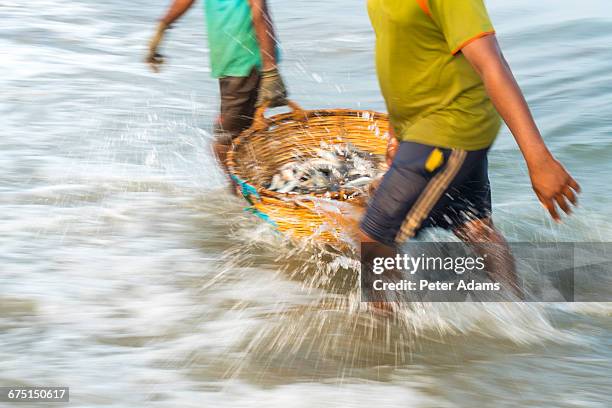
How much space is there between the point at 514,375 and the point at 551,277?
47.5 inches

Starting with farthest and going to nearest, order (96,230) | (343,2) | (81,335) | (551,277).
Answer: (343,2) < (96,230) < (551,277) < (81,335)

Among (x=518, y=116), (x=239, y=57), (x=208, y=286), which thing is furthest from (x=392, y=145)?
(x=239, y=57)

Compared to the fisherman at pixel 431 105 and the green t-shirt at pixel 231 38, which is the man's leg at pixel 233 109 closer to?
the green t-shirt at pixel 231 38

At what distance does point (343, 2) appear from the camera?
43.9 feet

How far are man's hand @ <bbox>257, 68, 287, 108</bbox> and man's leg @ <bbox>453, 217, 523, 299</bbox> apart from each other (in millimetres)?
1570

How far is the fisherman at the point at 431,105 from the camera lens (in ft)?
9.36

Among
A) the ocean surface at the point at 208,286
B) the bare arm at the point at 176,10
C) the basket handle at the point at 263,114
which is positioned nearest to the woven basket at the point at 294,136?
the basket handle at the point at 263,114

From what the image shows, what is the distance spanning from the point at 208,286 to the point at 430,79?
1.75 meters

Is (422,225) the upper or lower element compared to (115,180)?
upper

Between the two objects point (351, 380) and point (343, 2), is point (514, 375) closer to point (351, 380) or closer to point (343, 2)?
point (351, 380)

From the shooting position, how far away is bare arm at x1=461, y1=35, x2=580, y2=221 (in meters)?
2.79

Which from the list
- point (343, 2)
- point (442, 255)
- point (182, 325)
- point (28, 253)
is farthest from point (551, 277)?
point (343, 2)

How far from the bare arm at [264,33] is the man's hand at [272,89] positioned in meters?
0.05

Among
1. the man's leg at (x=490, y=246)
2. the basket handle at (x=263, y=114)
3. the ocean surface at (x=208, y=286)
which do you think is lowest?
the ocean surface at (x=208, y=286)
